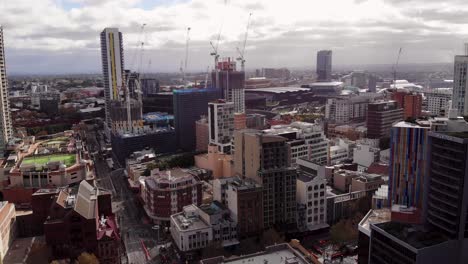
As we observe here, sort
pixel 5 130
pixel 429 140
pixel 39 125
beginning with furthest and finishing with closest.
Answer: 1. pixel 39 125
2. pixel 5 130
3. pixel 429 140

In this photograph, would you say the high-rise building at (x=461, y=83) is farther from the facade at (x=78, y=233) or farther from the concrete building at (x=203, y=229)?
the facade at (x=78, y=233)

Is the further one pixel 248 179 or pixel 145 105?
pixel 145 105

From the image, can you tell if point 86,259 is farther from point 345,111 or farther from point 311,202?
point 345,111

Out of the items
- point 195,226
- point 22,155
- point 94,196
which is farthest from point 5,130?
point 195,226

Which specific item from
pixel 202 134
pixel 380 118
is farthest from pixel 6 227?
pixel 380 118

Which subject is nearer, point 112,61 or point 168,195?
point 168,195

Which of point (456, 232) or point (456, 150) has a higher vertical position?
point (456, 150)

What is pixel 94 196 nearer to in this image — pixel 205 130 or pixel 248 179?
pixel 248 179
